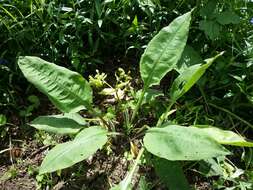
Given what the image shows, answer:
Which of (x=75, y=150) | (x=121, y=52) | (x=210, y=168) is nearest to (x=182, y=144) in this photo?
(x=210, y=168)

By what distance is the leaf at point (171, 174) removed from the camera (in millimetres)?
1991

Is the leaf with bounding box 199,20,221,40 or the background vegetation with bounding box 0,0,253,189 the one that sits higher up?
the leaf with bounding box 199,20,221,40

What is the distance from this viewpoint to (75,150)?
77.2 inches

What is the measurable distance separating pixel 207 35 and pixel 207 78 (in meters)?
0.22

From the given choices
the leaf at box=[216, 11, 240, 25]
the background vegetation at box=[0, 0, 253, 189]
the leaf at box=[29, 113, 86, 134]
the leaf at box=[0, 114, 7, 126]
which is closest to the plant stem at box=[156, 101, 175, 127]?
the background vegetation at box=[0, 0, 253, 189]

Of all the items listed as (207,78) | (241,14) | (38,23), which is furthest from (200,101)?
(38,23)

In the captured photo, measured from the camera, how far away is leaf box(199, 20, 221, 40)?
226cm

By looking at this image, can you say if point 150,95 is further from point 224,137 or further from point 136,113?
point 224,137

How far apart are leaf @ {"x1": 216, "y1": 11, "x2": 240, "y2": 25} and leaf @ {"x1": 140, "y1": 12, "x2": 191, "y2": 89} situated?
0.24 meters

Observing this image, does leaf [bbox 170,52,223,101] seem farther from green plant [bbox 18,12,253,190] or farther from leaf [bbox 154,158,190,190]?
leaf [bbox 154,158,190,190]

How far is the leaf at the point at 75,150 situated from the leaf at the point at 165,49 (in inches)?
13.8

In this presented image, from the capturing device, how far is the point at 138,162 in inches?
85.7

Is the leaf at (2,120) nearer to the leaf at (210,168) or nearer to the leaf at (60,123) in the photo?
the leaf at (60,123)

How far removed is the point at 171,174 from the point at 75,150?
41 centimetres
